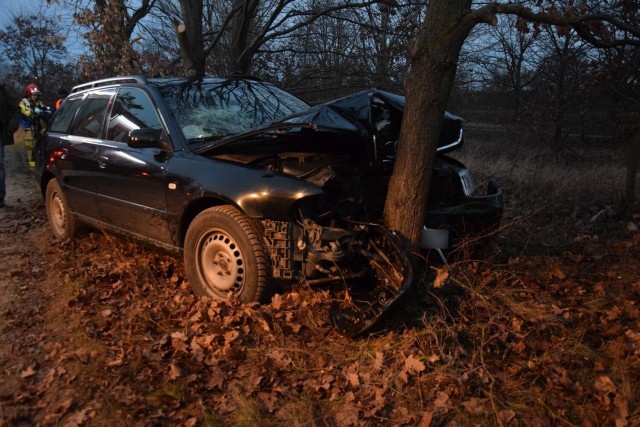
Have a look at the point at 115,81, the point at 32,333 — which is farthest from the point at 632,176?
the point at 32,333

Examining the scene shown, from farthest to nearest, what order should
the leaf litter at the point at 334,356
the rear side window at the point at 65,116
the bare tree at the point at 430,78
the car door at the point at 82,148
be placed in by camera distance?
the rear side window at the point at 65,116, the car door at the point at 82,148, the bare tree at the point at 430,78, the leaf litter at the point at 334,356

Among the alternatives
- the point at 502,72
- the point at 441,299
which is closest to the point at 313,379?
the point at 441,299

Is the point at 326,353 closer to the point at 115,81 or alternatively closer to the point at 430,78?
the point at 430,78

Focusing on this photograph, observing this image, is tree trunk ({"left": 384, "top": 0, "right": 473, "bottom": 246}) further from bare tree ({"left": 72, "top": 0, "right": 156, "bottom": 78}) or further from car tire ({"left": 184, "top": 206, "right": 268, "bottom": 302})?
bare tree ({"left": 72, "top": 0, "right": 156, "bottom": 78})

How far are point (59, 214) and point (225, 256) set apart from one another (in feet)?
10.5

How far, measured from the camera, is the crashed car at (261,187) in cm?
359

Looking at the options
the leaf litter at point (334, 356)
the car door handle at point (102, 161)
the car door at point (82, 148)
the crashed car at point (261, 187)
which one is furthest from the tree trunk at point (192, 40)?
the leaf litter at point (334, 356)

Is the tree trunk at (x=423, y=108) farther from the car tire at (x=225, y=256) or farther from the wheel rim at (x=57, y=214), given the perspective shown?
the wheel rim at (x=57, y=214)

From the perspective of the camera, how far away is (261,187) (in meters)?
3.60

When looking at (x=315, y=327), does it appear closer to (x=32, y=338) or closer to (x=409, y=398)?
(x=409, y=398)

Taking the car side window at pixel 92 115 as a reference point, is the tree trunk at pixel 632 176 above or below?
below

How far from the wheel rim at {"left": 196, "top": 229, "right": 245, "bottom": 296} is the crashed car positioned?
1 centimetres

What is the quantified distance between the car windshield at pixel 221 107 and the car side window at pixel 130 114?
179mm

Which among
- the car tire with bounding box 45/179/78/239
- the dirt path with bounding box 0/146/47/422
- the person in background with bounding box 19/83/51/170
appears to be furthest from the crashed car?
the person in background with bounding box 19/83/51/170
